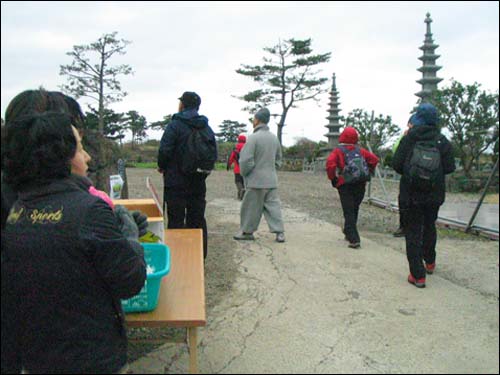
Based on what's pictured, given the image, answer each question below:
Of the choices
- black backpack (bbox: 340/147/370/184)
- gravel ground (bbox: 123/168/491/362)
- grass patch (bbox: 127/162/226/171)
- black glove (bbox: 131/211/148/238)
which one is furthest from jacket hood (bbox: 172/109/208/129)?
grass patch (bbox: 127/162/226/171)

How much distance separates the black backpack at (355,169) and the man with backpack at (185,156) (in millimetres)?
1651

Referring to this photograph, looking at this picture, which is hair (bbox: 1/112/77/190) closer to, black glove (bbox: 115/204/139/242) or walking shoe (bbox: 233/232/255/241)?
black glove (bbox: 115/204/139/242)

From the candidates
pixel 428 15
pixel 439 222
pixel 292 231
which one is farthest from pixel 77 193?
pixel 439 222

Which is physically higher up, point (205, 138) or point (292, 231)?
point (205, 138)

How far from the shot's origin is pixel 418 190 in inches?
152

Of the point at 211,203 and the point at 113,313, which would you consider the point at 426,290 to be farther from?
the point at 211,203

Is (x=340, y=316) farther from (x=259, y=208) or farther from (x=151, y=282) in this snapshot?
(x=259, y=208)

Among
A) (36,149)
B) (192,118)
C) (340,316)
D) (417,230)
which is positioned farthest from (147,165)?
(36,149)

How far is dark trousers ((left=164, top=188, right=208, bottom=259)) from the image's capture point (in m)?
4.35

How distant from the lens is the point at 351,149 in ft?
18.1

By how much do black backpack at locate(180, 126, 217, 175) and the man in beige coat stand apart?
1307mm

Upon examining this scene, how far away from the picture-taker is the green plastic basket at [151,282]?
2.02 metres

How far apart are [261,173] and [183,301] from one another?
3558 millimetres

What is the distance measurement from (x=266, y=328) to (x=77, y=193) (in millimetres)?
1628
